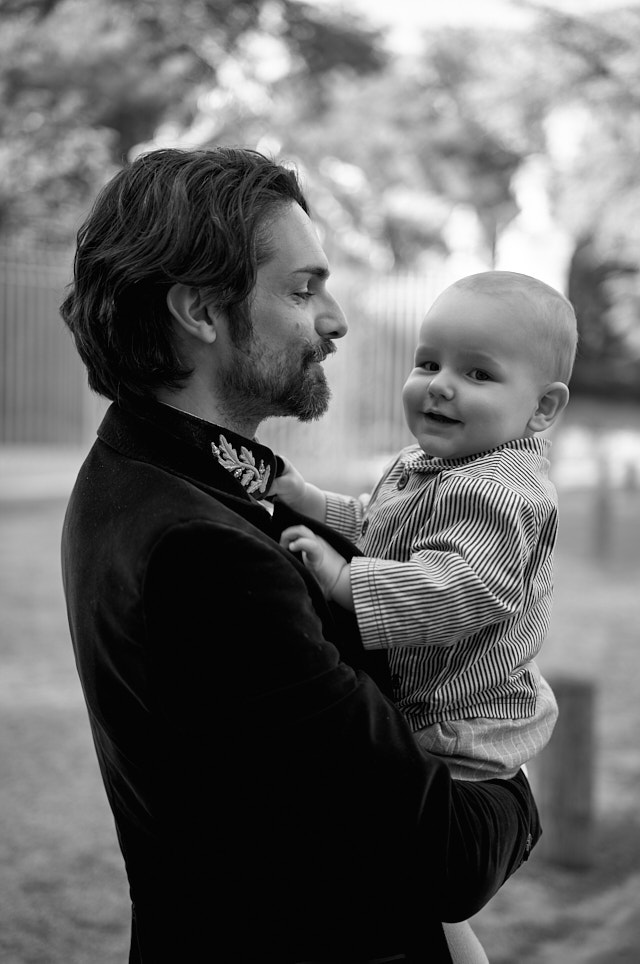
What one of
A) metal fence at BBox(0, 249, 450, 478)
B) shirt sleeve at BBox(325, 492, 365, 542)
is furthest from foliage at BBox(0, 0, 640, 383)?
shirt sleeve at BBox(325, 492, 365, 542)

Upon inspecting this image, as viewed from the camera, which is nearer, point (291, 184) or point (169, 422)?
point (169, 422)

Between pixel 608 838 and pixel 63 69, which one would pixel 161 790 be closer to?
pixel 608 838

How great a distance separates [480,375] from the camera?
6.07 feet

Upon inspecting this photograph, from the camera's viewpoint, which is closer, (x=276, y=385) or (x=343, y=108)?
(x=276, y=385)

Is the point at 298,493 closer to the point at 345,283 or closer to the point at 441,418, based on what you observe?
the point at 441,418

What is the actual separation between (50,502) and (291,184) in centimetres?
1228

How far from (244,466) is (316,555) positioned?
201 mm

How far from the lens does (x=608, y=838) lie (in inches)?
207

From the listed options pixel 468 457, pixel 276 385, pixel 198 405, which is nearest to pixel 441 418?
pixel 468 457

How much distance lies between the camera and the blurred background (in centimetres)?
479

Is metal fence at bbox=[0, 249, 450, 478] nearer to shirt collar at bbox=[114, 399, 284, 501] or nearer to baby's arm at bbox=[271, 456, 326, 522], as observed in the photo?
baby's arm at bbox=[271, 456, 326, 522]

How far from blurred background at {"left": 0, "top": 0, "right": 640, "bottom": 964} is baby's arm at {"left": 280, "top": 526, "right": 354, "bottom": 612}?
2.34ft

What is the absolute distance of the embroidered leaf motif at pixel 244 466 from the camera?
166 centimetres

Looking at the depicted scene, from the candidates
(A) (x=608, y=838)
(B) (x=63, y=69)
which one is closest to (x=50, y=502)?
(B) (x=63, y=69)
